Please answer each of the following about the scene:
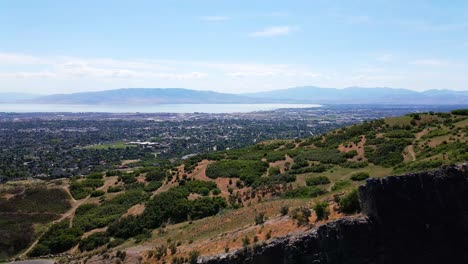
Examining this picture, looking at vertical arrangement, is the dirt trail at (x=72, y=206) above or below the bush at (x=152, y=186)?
below

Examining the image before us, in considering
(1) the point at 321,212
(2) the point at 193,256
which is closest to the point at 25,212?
(2) the point at 193,256

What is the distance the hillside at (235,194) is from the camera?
23125mm

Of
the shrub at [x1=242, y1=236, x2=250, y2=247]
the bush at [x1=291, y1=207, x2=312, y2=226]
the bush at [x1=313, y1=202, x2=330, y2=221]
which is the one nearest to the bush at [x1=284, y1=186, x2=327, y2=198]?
the bush at [x1=291, y1=207, x2=312, y2=226]

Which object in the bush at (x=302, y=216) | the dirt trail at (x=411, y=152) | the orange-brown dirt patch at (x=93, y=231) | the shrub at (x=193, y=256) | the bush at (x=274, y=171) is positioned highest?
the dirt trail at (x=411, y=152)

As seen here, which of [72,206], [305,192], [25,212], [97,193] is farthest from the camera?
[97,193]

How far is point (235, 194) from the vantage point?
38.0 meters

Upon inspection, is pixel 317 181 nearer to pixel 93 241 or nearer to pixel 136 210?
pixel 136 210

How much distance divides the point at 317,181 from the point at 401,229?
18.5 meters

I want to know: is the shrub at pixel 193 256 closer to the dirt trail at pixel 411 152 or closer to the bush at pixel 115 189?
the dirt trail at pixel 411 152

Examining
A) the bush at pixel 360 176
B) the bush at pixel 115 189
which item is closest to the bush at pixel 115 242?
→ the bush at pixel 115 189

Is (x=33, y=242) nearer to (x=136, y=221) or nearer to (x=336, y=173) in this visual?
(x=136, y=221)

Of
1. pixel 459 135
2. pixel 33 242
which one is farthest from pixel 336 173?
pixel 33 242

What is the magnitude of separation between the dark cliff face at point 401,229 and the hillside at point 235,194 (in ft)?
5.06

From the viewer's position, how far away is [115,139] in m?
170
